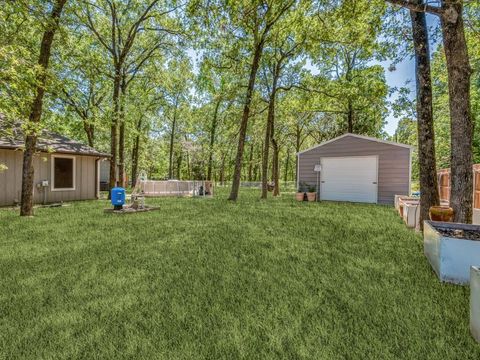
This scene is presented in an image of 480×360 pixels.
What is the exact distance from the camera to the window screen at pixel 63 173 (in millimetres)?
10727

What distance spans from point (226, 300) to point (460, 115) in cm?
449

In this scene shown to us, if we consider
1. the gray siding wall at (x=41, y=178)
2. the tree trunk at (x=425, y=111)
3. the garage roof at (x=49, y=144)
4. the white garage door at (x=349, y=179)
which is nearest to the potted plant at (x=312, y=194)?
the white garage door at (x=349, y=179)

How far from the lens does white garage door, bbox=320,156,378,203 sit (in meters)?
11.6

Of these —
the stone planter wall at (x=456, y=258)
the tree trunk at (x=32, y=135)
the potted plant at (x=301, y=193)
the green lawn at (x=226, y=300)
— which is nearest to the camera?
the green lawn at (x=226, y=300)

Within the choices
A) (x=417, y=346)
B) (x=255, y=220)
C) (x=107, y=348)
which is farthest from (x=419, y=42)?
(x=107, y=348)

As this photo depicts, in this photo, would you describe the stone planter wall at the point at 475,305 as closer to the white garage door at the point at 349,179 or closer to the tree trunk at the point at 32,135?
the tree trunk at the point at 32,135

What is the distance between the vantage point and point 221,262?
3.55 meters

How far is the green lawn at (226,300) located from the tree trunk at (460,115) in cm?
97

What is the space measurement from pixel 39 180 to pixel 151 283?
1002cm

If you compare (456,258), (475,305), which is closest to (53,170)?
(456,258)

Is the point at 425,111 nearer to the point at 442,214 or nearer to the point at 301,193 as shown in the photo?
the point at 442,214

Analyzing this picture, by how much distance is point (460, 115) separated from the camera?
4094mm

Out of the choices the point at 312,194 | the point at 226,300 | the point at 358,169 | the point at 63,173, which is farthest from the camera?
the point at 312,194

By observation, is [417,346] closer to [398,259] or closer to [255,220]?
[398,259]
